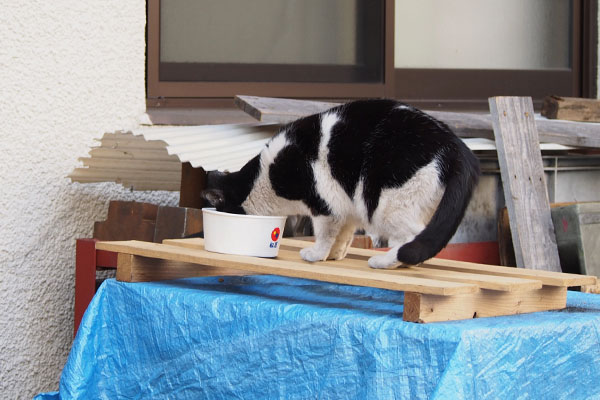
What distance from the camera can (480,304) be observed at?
1859 millimetres

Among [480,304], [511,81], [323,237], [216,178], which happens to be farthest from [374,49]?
[480,304]

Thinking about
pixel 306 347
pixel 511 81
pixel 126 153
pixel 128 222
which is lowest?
pixel 306 347

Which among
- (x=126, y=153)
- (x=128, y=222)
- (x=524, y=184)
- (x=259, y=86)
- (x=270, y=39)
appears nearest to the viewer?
(x=128, y=222)

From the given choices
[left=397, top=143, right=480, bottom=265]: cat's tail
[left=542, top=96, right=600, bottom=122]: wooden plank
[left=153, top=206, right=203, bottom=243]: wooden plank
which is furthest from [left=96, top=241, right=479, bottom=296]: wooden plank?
[left=542, top=96, right=600, bottom=122]: wooden plank

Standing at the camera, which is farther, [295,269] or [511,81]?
[511,81]

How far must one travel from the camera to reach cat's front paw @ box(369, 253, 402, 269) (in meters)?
2.08

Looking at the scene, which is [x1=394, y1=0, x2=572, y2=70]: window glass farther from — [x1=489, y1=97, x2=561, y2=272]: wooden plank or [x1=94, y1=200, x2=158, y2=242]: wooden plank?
[x1=94, y1=200, x2=158, y2=242]: wooden plank

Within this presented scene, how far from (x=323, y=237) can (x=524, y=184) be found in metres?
1.41

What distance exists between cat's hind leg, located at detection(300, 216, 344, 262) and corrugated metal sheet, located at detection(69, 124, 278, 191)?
70 cm

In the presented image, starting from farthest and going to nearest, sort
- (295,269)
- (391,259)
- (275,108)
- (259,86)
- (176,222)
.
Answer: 1. (259,86)
2. (275,108)
3. (176,222)
4. (391,259)
5. (295,269)

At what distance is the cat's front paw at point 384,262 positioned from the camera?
2076mm

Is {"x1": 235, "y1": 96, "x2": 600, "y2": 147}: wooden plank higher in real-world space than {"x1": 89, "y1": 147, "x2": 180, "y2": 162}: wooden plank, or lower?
higher

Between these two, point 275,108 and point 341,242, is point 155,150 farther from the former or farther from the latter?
point 341,242

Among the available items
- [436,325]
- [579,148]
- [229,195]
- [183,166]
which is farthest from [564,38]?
[436,325]
